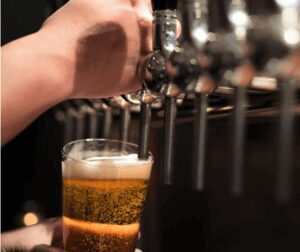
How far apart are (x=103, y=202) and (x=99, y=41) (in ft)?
0.75

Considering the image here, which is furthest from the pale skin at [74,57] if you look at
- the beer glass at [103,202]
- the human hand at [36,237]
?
the human hand at [36,237]

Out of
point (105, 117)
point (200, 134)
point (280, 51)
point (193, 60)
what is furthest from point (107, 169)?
point (105, 117)

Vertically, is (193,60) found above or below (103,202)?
above

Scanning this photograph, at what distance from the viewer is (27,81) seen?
81 centimetres

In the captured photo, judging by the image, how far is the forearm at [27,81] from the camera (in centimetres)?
80

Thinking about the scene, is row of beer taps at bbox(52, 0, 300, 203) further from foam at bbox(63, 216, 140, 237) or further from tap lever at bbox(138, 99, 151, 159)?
foam at bbox(63, 216, 140, 237)

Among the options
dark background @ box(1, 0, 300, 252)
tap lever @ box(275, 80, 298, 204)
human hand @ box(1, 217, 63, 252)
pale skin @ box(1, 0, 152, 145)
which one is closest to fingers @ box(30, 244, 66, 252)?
human hand @ box(1, 217, 63, 252)

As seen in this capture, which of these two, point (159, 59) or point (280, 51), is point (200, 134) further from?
point (280, 51)

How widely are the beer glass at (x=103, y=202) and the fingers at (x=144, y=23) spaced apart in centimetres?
16

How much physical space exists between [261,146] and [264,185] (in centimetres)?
6

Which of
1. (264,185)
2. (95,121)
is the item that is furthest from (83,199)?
(95,121)

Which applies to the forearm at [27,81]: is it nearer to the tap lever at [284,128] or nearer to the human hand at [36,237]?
the human hand at [36,237]

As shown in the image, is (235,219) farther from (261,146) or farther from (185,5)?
(185,5)

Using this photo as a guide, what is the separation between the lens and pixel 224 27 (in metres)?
0.62
